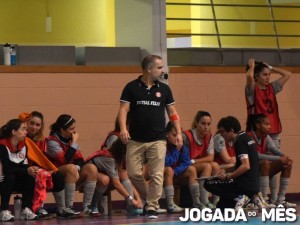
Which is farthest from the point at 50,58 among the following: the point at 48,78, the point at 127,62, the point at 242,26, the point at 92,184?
the point at 242,26

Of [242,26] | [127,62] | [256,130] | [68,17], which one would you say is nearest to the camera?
[256,130]

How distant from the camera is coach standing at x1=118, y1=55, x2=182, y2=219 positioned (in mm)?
10430

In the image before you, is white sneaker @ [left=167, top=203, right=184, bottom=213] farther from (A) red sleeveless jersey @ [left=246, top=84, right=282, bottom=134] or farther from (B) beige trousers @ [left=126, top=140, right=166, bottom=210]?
(A) red sleeveless jersey @ [left=246, top=84, right=282, bottom=134]

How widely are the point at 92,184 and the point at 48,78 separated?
1.98 meters

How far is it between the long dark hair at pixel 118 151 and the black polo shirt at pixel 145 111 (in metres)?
0.56

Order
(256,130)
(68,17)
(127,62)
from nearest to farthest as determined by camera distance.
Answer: (256,130), (127,62), (68,17)

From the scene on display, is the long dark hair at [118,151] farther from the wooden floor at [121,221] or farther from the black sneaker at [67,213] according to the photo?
the black sneaker at [67,213]

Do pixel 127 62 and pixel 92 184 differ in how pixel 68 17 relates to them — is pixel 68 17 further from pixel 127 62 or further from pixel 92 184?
pixel 92 184

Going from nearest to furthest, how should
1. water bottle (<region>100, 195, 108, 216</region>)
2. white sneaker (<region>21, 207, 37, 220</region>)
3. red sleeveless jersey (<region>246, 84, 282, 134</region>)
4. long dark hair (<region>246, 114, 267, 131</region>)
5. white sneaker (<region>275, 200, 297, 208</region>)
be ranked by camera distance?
white sneaker (<region>21, 207, 37, 220</region>)
water bottle (<region>100, 195, 108, 216</region>)
long dark hair (<region>246, 114, 267, 131</region>)
white sneaker (<region>275, 200, 297, 208</region>)
red sleeveless jersey (<region>246, 84, 282, 134</region>)

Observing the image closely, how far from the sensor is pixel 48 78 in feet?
40.5

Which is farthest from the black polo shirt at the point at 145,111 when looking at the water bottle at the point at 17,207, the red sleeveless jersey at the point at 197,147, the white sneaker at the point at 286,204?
the white sneaker at the point at 286,204

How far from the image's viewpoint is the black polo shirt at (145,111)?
411 inches

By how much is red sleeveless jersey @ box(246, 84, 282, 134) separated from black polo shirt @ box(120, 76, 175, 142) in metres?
2.00

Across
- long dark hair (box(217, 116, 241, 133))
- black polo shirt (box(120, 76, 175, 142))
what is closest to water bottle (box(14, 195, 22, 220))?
black polo shirt (box(120, 76, 175, 142))
